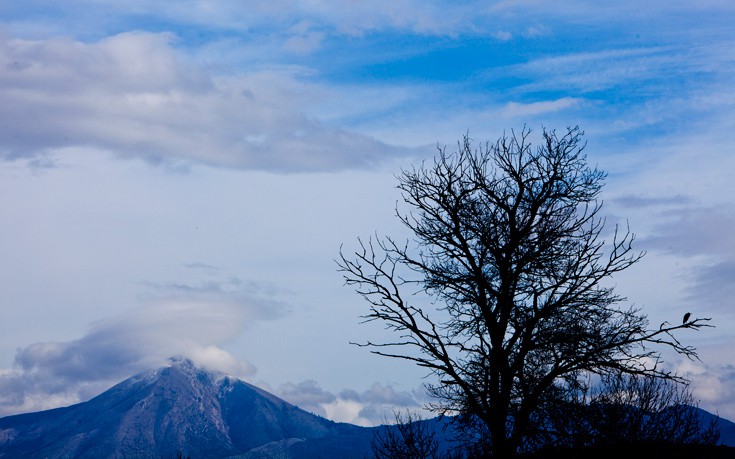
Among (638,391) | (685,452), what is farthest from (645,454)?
(638,391)

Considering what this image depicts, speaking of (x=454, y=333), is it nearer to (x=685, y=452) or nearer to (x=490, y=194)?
(x=490, y=194)

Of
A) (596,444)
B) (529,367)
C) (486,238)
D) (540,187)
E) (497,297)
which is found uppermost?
(540,187)

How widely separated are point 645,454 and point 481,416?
Result: 18.2ft

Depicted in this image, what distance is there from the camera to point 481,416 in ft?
54.6

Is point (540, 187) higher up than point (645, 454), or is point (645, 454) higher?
point (540, 187)

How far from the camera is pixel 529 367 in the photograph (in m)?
16.8

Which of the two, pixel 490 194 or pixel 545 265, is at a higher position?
pixel 490 194

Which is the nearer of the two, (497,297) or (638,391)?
(497,297)

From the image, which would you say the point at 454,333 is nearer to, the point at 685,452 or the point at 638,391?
the point at 685,452

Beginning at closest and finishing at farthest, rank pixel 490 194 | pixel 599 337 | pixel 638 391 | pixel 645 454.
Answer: pixel 599 337 < pixel 490 194 < pixel 645 454 < pixel 638 391

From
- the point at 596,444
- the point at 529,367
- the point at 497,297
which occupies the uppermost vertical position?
the point at 497,297

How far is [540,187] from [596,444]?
5741 mm

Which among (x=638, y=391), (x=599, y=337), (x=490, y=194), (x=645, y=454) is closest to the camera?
(x=599, y=337)

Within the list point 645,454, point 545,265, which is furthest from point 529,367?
point 645,454
